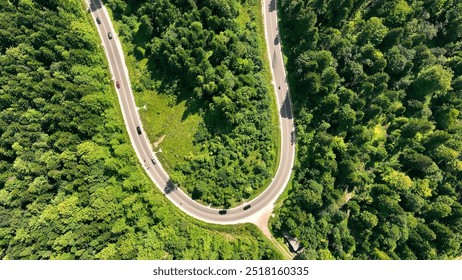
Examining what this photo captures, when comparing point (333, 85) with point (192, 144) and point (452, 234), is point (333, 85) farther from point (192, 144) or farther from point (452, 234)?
point (452, 234)

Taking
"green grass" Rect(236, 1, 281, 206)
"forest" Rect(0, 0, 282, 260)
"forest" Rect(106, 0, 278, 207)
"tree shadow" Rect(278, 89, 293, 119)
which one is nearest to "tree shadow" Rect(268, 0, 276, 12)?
"green grass" Rect(236, 1, 281, 206)

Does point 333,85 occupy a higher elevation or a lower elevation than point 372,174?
higher

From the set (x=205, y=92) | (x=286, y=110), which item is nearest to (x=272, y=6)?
(x=286, y=110)

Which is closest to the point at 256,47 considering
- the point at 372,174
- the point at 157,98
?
the point at 157,98

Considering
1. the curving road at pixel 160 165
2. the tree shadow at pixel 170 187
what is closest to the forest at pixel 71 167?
the curving road at pixel 160 165

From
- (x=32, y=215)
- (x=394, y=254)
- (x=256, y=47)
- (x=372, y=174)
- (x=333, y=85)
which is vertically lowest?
(x=394, y=254)

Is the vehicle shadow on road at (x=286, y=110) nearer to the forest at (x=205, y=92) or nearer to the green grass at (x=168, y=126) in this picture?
the forest at (x=205, y=92)

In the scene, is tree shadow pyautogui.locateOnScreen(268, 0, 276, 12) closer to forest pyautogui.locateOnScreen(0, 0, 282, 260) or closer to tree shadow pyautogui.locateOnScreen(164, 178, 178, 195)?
forest pyautogui.locateOnScreen(0, 0, 282, 260)

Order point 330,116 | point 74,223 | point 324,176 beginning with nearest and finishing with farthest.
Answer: point 74,223
point 324,176
point 330,116
